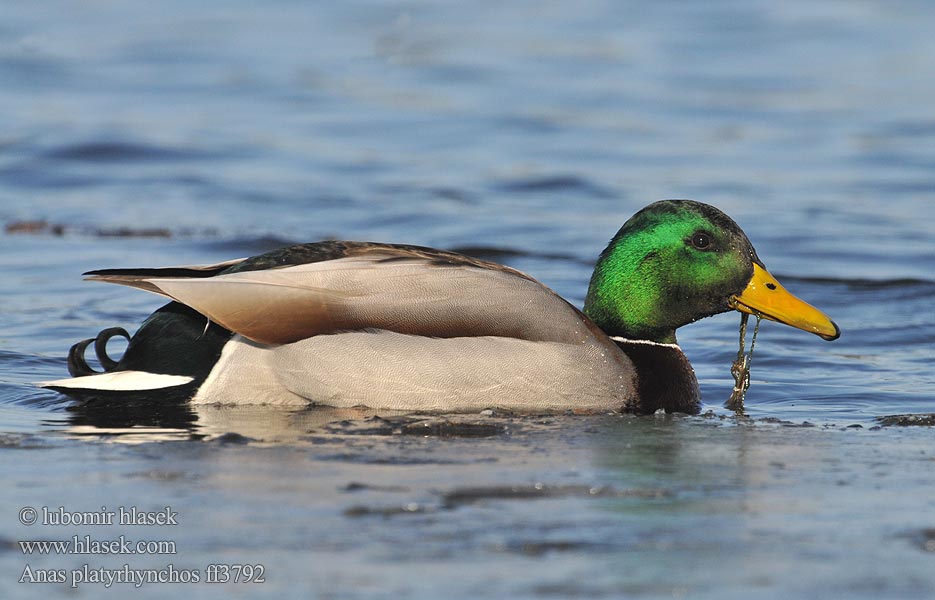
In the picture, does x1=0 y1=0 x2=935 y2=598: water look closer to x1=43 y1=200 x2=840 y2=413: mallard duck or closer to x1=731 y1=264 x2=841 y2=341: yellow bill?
x1=43 y1=200 x2=840 y2=413: mallard duck

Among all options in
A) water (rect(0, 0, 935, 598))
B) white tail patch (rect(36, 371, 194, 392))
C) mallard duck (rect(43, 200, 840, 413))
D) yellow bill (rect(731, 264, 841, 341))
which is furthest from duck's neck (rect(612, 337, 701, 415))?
white tail patch (rect(36, 371, 194, 392))

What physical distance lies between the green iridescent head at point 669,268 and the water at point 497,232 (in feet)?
1.99

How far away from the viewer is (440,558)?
13.7 ft

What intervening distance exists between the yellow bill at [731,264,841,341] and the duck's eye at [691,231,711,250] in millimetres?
239

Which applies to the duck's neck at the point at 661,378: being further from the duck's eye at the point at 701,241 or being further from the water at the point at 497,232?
the duck's eye at the point at 701,241

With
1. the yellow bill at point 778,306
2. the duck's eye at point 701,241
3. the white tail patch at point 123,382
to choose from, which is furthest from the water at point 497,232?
the duck's eye at point 701,241

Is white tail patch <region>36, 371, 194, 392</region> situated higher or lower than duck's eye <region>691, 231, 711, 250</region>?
lower

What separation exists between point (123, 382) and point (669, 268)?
2.38 meters

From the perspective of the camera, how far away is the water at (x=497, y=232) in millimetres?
4344

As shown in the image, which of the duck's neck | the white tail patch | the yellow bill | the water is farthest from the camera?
the yellow bill

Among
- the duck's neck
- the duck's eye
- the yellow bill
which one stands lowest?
the duck's neck

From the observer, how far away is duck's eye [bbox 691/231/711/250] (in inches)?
258

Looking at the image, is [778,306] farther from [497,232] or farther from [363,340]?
[497,232]

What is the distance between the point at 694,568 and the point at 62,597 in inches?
66.6
